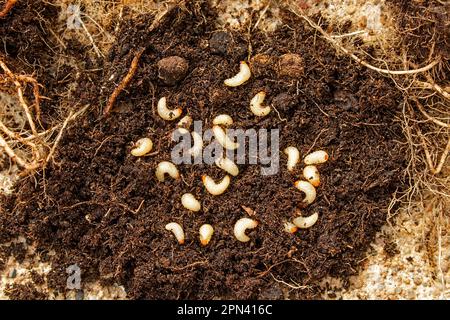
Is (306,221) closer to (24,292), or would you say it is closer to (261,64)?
(261,64)

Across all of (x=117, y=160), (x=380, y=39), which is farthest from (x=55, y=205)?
(x=380, y=39)

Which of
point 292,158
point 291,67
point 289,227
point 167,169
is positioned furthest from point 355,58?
point 167,169

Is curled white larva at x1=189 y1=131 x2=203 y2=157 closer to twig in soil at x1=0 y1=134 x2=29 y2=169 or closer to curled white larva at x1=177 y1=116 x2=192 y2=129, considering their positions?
curled white larva at x1=177 y1=116 x2=192 y2=129

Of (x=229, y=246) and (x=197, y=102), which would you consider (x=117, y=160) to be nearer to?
(x=197, y=102)

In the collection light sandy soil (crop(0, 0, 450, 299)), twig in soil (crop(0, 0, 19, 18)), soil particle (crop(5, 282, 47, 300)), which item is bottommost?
soil particle (crop(5, 282, 47, 300))

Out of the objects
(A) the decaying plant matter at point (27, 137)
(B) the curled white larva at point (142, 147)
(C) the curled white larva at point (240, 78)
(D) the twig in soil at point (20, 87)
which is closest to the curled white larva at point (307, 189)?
(C) the curled white larva at point (240, 78)

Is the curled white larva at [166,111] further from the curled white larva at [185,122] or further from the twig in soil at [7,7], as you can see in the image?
the twig in soil at [7,7]

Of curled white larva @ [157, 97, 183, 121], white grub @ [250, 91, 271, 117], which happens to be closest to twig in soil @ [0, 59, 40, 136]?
curled white larva @ [157, 97, 183, 121]
